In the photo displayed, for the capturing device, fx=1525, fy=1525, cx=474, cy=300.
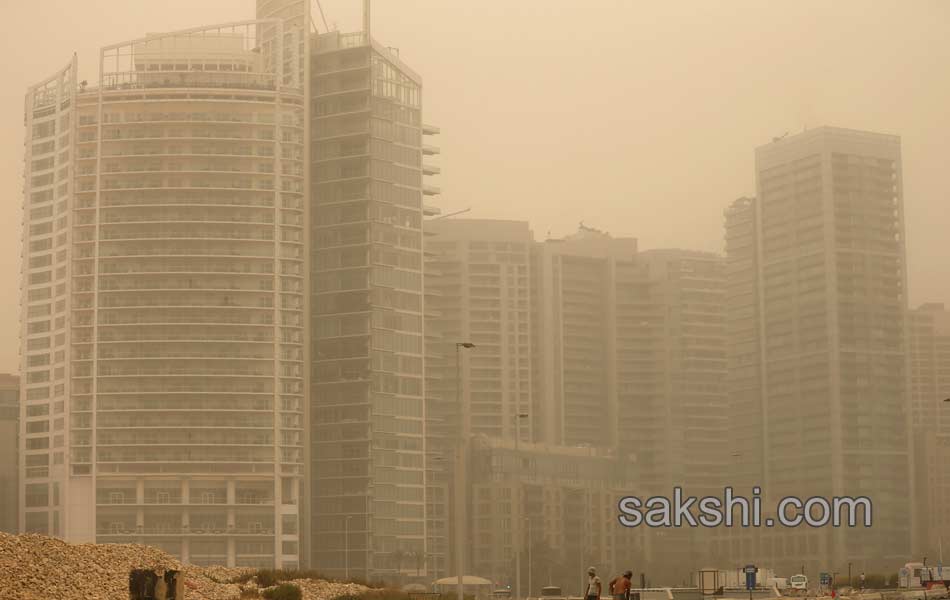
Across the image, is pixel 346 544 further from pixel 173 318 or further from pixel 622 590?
pixel 622 590

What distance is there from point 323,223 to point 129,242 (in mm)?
25505

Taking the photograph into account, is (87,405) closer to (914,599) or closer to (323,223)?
(323,223)

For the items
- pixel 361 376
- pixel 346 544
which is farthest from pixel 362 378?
pixel 346 544

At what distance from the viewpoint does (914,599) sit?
65688 mm

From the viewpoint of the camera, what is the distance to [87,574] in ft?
162

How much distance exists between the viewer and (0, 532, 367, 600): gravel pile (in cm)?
4428

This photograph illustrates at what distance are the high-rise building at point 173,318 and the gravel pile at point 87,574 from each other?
125 meters

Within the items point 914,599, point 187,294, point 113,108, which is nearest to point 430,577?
point 187,294

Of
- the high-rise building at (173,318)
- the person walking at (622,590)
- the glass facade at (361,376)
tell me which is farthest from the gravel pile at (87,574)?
the glass facade at (361,376)

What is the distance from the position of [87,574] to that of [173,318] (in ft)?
460

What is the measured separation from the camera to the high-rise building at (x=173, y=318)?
185 metres

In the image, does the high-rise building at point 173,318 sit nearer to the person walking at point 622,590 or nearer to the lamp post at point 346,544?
the lamp post at point 346,544

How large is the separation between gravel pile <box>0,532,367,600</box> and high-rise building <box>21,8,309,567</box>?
409 feet

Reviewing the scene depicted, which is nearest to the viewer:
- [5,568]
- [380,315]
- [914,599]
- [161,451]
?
[5,568]
